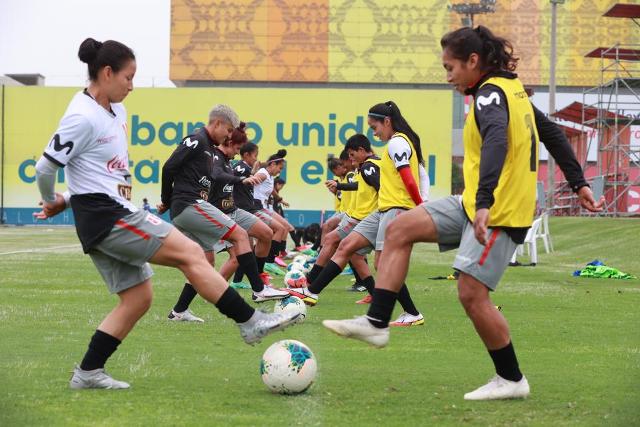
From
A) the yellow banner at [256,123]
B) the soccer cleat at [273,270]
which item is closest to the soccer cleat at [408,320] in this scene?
the soccer cleat at [273,270]

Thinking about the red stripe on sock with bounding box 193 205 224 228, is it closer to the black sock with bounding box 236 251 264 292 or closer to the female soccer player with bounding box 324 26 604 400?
the black sock with bounding box 236 251 264 292

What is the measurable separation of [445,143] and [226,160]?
3391 centimetres

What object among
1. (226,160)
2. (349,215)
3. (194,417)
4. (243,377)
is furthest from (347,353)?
(349,215)

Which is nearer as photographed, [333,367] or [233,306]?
[233,306]

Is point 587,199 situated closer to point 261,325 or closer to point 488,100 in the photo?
point 488,100

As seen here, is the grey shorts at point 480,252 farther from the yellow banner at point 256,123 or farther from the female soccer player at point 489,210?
the yellow banner at point 256,123

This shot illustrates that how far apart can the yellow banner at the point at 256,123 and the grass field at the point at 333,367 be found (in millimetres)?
31244

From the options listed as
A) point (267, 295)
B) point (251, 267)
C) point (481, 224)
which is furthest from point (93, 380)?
point (267, 295)

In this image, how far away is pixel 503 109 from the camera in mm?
5852

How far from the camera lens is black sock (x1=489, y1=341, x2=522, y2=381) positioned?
6098mm

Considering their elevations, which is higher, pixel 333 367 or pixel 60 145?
pixel 60 145

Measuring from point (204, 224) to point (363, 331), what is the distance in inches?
167

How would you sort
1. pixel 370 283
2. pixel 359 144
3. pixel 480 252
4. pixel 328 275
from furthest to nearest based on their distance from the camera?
pixel 359 144
pixel 370 283
pixel 328 275
pixel 480 252

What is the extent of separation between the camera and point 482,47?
6.11 meters
